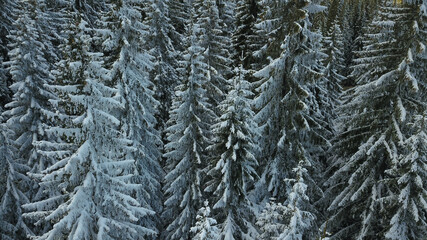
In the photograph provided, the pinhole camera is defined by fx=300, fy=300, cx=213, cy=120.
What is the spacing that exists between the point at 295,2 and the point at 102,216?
12.8 meters

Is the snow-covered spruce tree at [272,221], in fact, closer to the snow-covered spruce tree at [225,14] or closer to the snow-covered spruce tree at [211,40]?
the snow-covered spruce tree at [211,40]

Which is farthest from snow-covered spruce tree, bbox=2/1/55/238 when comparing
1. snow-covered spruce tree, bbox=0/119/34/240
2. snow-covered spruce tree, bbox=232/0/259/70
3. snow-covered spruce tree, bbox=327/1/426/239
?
snow-covered spruce tree, bbox=327/1/426/239

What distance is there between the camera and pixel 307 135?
15.4 meters

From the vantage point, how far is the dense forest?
11094mm

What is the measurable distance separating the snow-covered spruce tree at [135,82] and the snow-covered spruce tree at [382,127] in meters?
10.5

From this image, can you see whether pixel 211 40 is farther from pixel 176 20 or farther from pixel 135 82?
pixel 176 20

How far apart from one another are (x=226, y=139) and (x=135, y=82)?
237 inches

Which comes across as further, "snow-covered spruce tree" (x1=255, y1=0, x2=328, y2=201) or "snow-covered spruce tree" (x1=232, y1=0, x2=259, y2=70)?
"snow-covered spruce tree" (x1=232, y1=0, x2=259, y2=70)

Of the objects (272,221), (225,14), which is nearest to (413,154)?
(272,221)

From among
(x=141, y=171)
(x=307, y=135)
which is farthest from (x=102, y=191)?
(x=307, y=135)

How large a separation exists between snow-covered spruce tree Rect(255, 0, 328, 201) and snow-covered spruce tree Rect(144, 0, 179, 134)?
10.3m

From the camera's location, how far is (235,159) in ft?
44.6

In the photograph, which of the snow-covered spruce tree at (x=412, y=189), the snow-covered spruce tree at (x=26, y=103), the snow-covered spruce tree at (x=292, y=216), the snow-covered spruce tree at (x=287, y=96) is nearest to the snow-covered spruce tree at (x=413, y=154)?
the snow-covered spruce tree at (x=412, y=189)

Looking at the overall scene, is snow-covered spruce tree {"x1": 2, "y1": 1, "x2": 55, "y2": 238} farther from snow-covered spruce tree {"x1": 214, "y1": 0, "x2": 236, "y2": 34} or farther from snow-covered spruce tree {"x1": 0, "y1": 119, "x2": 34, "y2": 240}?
snow-covered spruce tree {"x1": 214, "y1": 0, "x2": 236, "y2": 34}
